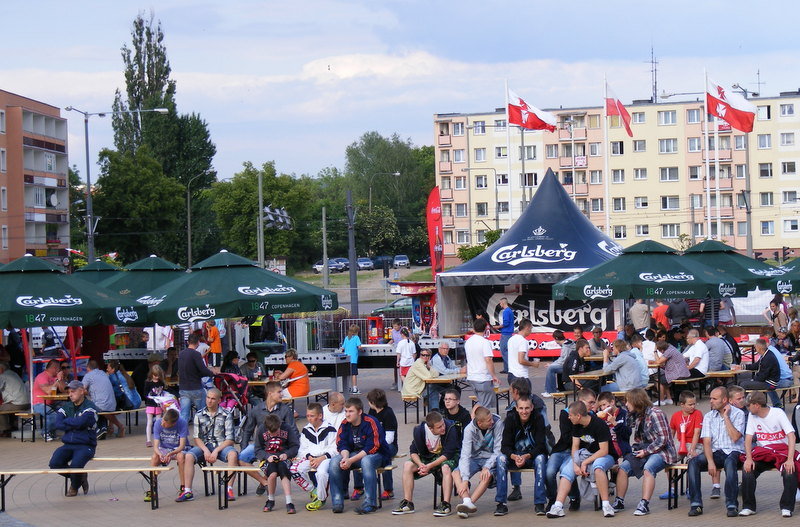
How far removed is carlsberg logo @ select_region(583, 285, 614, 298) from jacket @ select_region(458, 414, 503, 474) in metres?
9.17

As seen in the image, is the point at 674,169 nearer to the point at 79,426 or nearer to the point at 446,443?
the point at 79,426

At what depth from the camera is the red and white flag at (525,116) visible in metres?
40.8

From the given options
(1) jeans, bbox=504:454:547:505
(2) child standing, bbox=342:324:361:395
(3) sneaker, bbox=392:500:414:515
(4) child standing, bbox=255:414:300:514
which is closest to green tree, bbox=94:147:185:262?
(2) child standing, bbox=342:324:361:395

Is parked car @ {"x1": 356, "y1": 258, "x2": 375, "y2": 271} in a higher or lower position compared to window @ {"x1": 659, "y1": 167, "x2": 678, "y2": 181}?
lower

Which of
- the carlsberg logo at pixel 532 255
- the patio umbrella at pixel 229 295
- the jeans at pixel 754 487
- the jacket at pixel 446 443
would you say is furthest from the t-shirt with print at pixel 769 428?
the carlsberg logo at pixel 532 255

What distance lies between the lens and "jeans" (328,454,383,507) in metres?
11.8

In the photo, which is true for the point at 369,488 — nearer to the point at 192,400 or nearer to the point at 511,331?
the point at 192,400

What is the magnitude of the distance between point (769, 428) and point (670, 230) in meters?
73.0

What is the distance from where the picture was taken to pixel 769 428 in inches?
438

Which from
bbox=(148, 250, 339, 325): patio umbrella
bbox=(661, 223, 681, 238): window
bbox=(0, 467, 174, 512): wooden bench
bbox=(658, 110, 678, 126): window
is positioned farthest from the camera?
bbox=(661, 223, 681, 238): window

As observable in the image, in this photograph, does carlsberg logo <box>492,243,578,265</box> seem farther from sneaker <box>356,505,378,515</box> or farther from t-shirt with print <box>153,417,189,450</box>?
sneaker <box>356,505,378,515</box>

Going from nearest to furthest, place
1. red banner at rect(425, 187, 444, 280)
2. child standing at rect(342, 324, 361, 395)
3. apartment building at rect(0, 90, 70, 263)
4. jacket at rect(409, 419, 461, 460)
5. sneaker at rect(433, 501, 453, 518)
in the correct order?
sneaker at rect(433, 501, 453, 518), jacket at rect(409, 419, 461, 460), child standing at rect(342, 324, 361, 395), red banner at rect(425, 187, 444, 280), apartment building at rect(0, 90, 70, 263)

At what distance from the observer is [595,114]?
271 ft

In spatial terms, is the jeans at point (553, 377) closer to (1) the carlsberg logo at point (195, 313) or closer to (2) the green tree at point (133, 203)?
(1) the carlsberg logo at point (195, 313)
